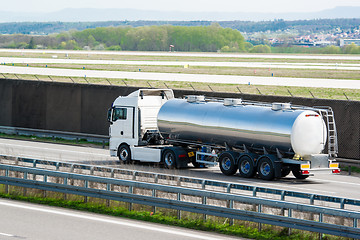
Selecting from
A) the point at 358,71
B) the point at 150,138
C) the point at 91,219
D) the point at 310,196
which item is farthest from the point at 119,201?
the point at 358,71

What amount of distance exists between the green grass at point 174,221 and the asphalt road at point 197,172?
6.54 metres

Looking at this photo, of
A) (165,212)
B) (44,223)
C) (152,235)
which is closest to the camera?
(152,235)

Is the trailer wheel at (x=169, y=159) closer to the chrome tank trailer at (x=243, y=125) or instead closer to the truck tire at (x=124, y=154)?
the chrome tank trailer at (x=243, y=125)

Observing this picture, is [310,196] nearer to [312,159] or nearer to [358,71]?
[312,159]

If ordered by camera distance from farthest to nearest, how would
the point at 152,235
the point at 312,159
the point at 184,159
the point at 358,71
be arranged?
1. the point at 358,71
2. the point at 184,159
3. the point at 312,159
4. the point at 152,235

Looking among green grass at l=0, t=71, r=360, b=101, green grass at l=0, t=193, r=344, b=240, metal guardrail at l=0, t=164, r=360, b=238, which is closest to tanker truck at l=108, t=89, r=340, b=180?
metal guardrail at l=0, t=164, r=360, b=238

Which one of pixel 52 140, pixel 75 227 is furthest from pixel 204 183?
pixel 52 140

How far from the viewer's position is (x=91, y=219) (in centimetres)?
1648

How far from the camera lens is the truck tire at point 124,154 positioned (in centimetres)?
2838

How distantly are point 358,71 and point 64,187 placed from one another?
62186 millimetres

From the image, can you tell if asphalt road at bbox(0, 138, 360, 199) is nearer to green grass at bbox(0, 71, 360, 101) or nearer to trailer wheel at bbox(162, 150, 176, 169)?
trailer wheel at bbox(162, 150, 176, 169)

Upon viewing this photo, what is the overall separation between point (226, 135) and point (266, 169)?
2.11 metres

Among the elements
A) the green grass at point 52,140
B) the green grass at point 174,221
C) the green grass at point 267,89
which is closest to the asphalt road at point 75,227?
the green grass at point 174,221

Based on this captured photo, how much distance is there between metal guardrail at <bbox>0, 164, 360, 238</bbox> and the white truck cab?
8236 mm
